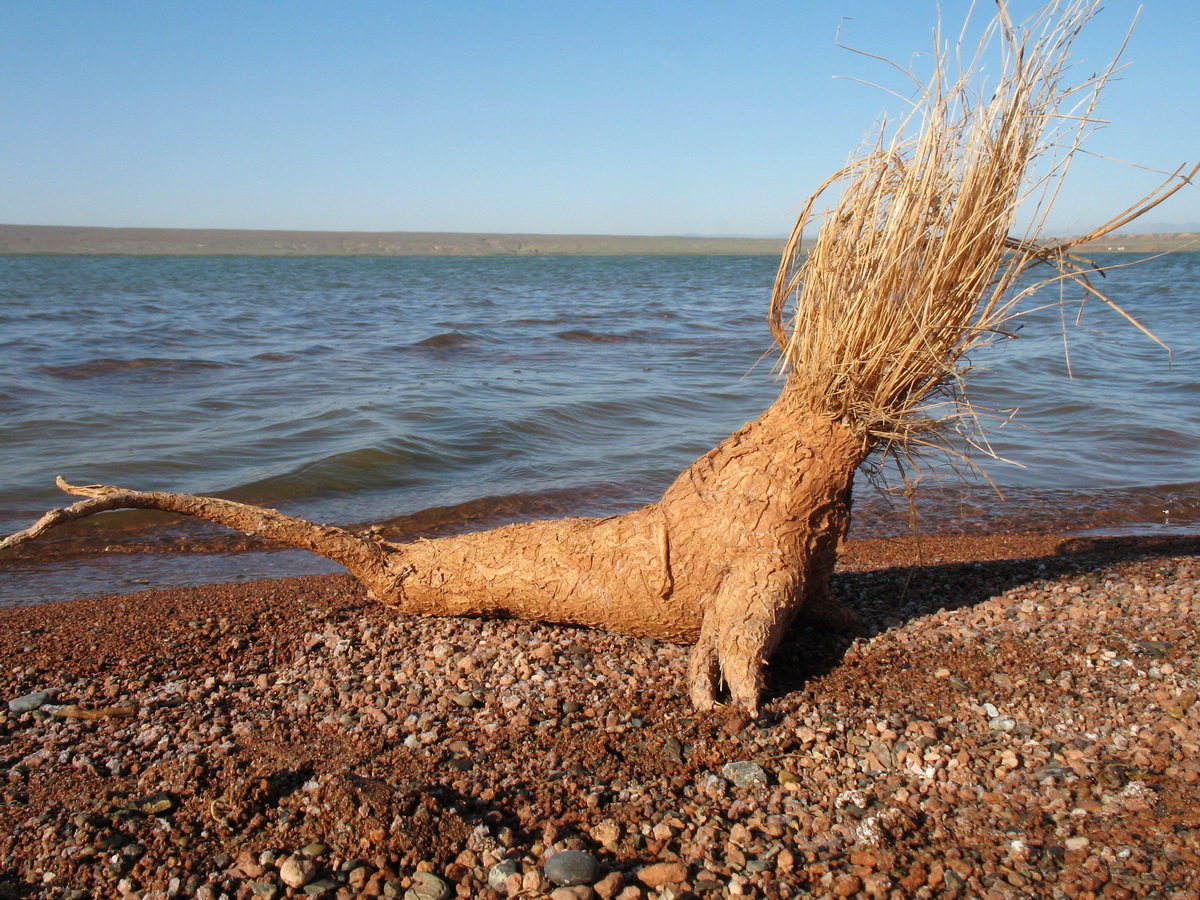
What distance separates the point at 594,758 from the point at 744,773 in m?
0.53

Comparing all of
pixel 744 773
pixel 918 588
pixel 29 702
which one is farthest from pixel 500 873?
pixel 918 588

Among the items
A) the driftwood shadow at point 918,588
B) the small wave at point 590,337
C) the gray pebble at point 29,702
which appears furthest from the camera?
Result: the small wave at point 590,337

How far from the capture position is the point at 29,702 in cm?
355

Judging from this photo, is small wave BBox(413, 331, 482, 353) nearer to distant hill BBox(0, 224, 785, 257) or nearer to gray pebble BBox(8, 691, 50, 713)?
gray pebble BBox(8, 691, 50, 713)

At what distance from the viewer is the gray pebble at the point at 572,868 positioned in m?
2.44

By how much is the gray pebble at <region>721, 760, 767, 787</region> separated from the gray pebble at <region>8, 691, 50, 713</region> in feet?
9.24

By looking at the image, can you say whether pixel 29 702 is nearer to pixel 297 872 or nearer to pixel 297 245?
pixel 297 872

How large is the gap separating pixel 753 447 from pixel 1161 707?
1840 mm

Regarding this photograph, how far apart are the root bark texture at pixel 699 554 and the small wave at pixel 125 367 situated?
11294mm

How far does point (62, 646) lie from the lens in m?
4.16

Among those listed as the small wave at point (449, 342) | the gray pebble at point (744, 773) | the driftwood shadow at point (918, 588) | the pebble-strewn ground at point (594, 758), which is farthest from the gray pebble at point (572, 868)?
the small wave at point (449, 342)

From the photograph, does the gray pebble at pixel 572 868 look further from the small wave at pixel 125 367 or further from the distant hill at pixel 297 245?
the distant hill at pixel 297 245

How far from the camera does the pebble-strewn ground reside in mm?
2482

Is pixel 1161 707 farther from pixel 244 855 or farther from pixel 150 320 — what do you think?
pixel 150 320
